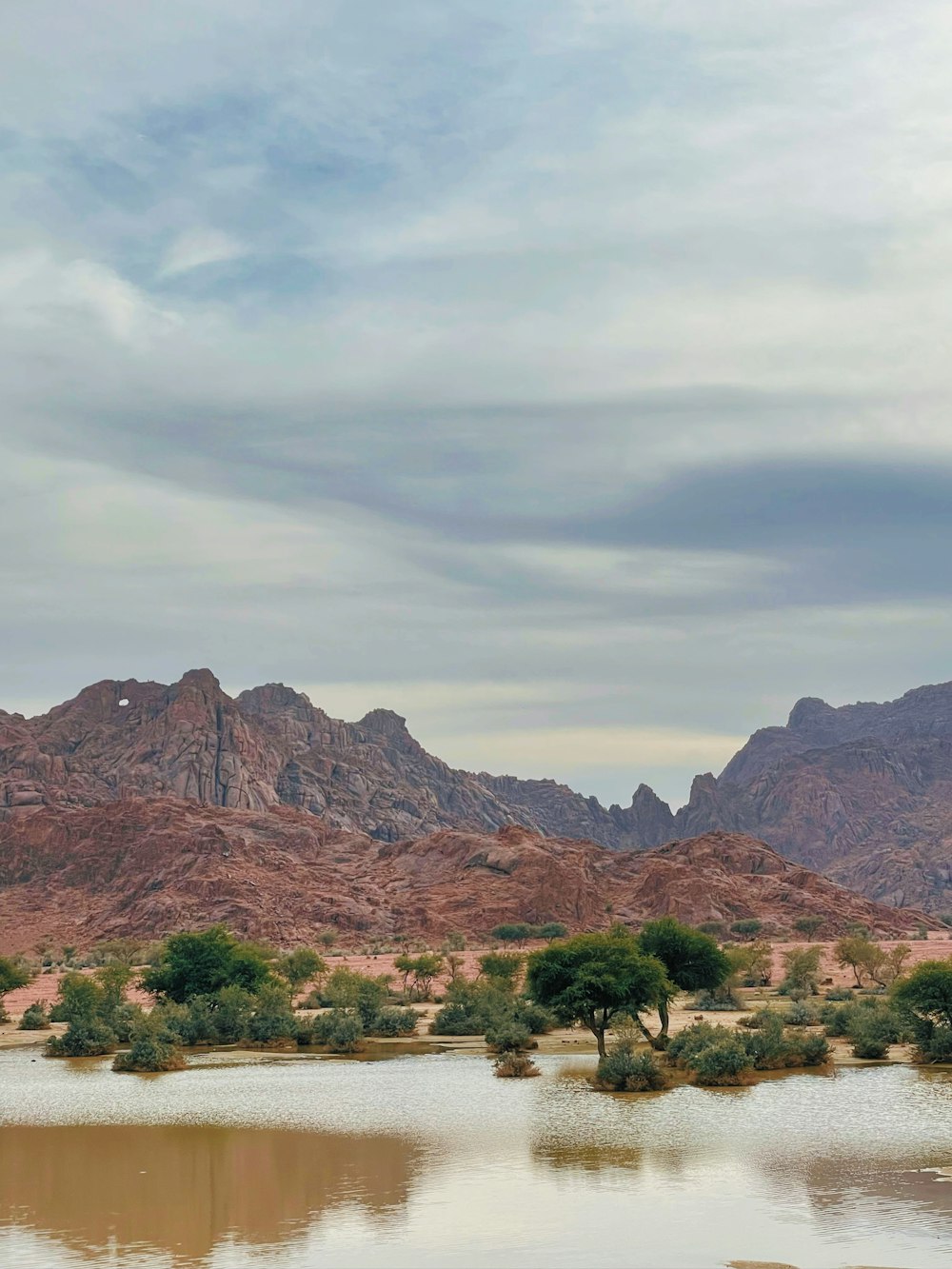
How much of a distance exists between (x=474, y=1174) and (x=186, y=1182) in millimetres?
6308

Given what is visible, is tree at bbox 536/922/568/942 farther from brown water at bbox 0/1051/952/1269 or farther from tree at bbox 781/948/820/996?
brown water at bbox 0/1051/952/1269

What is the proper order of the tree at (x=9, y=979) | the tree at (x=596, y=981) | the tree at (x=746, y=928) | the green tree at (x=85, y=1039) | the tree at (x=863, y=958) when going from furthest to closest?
the tree at (x=746, y=928)
the tree at (x=863, y=958)
the tree at (x=9, y=979)
the green tree at (x=85, y=1039)
the tree at (x=596, y=981)

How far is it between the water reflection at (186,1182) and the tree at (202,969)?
26942 millimetres

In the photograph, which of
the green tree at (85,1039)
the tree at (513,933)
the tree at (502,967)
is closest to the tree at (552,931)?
the tree at (513,933)

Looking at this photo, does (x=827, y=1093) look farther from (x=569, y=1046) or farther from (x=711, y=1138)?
(x=569, y=1046)

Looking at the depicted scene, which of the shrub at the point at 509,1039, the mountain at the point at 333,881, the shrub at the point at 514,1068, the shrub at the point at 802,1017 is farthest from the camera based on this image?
the mountain at the point at 333,881

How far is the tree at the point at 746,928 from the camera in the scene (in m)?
125

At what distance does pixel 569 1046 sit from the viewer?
181 ft

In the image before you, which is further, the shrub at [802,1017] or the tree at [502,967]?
the tree at [502,967]

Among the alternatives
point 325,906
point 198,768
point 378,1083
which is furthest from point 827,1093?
point 198,768

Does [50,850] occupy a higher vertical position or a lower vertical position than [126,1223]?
higher

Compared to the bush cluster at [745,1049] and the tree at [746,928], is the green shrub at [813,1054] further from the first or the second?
the tree at [746,928]

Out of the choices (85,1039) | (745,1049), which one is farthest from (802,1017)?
(85,1039)

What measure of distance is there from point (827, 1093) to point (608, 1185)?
601 inches
